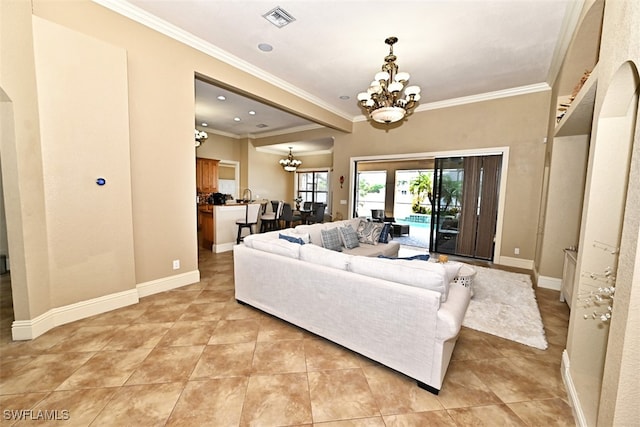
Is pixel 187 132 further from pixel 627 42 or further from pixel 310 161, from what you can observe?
pixel 310 161

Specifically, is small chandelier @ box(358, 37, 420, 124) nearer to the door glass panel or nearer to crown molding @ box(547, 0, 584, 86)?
crown molding @ box(547, 0, 584, 86)

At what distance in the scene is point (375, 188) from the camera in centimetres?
1105

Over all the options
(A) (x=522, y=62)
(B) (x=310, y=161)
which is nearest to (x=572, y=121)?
(A) (x=522, y=62)

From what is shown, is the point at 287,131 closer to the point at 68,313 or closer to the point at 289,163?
the point at 289,163

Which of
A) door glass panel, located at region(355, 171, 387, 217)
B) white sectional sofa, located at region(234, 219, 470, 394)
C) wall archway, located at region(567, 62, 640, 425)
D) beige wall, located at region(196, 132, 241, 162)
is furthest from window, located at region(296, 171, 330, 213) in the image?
wall archway, located at region(567, 62, 640, 425)

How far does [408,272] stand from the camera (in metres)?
1.93

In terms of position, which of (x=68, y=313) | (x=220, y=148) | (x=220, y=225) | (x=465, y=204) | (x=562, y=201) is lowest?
(x=68, y=313)

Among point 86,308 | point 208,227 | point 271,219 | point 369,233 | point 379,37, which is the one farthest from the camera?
point 271,219

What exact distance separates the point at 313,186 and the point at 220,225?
633cm

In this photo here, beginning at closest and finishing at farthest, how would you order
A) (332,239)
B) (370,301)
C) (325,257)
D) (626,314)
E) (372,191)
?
(626,314) < (370,301) < (325,257) < (332,239) < (372,191)

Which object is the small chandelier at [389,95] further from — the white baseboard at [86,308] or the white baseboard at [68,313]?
the white baseboard at [68,313]

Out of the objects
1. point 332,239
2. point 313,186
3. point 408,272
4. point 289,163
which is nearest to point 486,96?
point 332,239

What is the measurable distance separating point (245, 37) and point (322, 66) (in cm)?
126

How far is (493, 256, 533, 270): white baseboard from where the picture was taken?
189 inches
